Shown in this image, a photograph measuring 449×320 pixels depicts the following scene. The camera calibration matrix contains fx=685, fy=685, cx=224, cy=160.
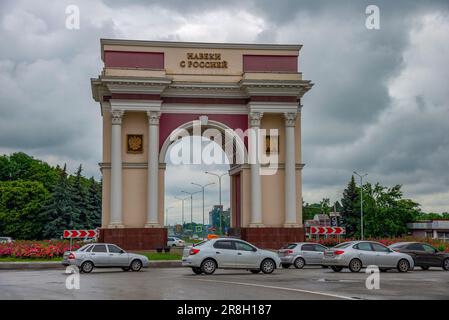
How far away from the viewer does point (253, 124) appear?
142ft

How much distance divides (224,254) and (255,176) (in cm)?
1757

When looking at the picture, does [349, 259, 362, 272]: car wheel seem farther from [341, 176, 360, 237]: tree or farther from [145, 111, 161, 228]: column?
→ [341, 176, 360, 237]: tree

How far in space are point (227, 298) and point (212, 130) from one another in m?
30.5

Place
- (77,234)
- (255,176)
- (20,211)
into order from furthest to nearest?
(20,211) < (255,176) < (77,234)

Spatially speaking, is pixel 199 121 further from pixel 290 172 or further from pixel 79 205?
pixel 79 205

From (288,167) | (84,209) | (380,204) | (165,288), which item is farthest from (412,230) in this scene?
(165,288)

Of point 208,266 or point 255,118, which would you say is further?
point 255,118

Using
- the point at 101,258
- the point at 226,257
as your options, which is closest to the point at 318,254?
the point at 226,257

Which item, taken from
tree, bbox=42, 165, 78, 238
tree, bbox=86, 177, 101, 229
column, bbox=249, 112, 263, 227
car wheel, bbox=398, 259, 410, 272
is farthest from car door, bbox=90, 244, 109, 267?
tree, bbox=86, 177, 101, 229

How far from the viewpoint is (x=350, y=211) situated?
89.2 metres

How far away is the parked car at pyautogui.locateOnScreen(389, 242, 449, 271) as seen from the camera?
30.5 meters

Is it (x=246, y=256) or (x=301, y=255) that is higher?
(x=246, y=256)
